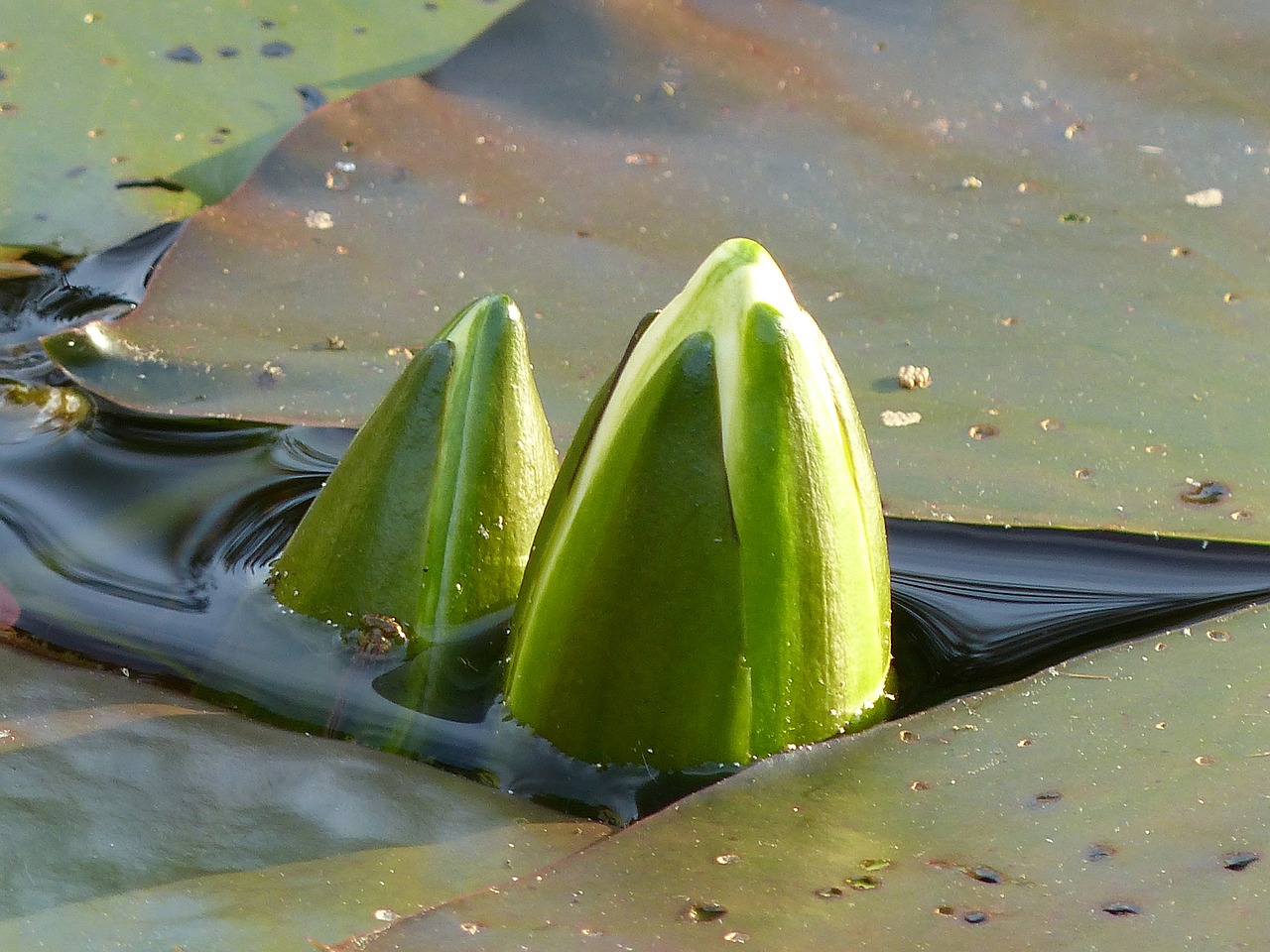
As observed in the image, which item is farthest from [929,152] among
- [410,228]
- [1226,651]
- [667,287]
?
[1226,651]

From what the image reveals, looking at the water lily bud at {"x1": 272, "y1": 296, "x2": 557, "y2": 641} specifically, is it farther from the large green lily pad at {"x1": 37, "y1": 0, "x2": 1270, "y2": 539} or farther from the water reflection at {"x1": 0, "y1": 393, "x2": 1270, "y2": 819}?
the large green lily pad at {"x1": 37, "y1": 0, "x2": 1270, "y2": 539}

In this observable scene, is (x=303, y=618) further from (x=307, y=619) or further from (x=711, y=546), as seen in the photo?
(x=711, y=546)

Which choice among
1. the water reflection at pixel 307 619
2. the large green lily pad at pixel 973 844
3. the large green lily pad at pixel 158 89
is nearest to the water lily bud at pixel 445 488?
the water reflection at pixel 307 619

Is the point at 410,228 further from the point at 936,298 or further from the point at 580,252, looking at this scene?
the point at 936,298

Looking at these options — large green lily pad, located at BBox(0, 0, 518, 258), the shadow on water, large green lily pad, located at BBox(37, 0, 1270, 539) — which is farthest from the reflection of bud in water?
large green lily pad, located at BBox(0, 0, 518, 258)

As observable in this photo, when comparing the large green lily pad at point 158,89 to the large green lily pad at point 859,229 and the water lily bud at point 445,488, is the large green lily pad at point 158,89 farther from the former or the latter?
the water lily bud at point 445,488

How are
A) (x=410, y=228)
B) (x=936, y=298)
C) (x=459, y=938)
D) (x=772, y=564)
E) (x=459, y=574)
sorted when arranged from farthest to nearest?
(x=410, y=228) < (x=936, y=298) < (x=459, y=574) < (x=772, y=564) < (x=459, y=938)

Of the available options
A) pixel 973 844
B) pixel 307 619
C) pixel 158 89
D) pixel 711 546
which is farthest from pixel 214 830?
pixel 158 89
